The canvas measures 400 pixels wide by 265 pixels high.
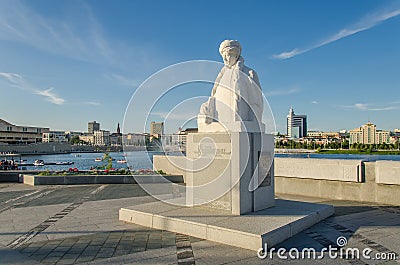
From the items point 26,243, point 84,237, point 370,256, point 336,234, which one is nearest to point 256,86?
point 336,234

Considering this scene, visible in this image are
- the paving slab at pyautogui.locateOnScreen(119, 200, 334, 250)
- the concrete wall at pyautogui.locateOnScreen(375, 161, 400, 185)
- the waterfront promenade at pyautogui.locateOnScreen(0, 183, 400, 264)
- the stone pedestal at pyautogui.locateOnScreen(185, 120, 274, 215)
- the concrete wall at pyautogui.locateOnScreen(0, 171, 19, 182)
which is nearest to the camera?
the waterfront promenade at pyautogui.locateOnScreen(0, 183, 400, 264)

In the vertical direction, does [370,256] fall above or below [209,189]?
below

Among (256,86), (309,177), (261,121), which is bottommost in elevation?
(309,177)

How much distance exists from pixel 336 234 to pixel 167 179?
1155 cm

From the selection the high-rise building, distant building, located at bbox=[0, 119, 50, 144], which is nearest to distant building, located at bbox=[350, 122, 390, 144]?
the high-rise building

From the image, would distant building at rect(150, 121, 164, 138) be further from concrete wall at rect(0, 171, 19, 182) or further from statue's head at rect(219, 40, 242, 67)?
concrete wall at rect(0, 171, 19, 182)

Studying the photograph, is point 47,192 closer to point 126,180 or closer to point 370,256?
point 126,180

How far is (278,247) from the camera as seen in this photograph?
5.96 m

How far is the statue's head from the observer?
875 centimetres

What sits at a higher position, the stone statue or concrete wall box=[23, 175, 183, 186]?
the stone statue

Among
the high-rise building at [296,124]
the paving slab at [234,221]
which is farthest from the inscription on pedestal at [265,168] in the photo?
the high-rise building at [296,124]

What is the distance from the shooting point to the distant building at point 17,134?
427 feet

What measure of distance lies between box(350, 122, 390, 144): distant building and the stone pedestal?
189 metres

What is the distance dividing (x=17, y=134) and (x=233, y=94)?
154803 millimetres
